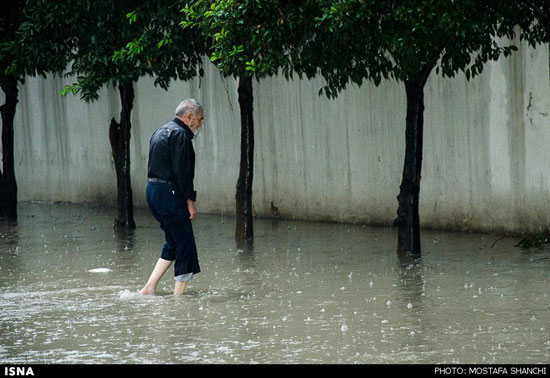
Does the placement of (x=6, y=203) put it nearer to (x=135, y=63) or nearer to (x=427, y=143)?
(x=135, y=63)

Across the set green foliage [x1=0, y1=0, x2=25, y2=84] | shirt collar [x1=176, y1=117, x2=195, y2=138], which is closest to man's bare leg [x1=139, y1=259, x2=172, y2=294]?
shirt collar [x1=176, y1=117, x2=195, y2=138]

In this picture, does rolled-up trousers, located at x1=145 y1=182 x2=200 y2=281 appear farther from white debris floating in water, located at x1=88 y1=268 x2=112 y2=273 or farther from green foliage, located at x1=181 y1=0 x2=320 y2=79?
white debris floating in water, located at x1=88 y1=268 x2=112 y2=273

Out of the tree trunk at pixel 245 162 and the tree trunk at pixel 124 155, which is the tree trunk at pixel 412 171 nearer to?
the tree trunk at pixel 245 162

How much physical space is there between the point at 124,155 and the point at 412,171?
5.80 m

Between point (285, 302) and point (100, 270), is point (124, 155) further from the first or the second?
point (285, 302)

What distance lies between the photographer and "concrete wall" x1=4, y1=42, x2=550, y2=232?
579 inches

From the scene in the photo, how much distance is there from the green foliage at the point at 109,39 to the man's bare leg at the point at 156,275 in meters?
3.71

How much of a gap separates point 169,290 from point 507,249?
15.4 ft

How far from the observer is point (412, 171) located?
13258mm

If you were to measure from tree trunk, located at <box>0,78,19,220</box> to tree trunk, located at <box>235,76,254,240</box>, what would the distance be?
502 cm

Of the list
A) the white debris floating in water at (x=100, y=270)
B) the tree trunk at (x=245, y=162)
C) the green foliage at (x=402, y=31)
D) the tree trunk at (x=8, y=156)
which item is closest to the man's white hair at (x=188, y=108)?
the green foliage at (x=402, y=31)

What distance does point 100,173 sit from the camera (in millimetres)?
22484

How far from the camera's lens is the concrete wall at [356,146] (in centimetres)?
1470

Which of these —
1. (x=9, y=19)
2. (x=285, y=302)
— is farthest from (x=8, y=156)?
(x=285, y=302)
